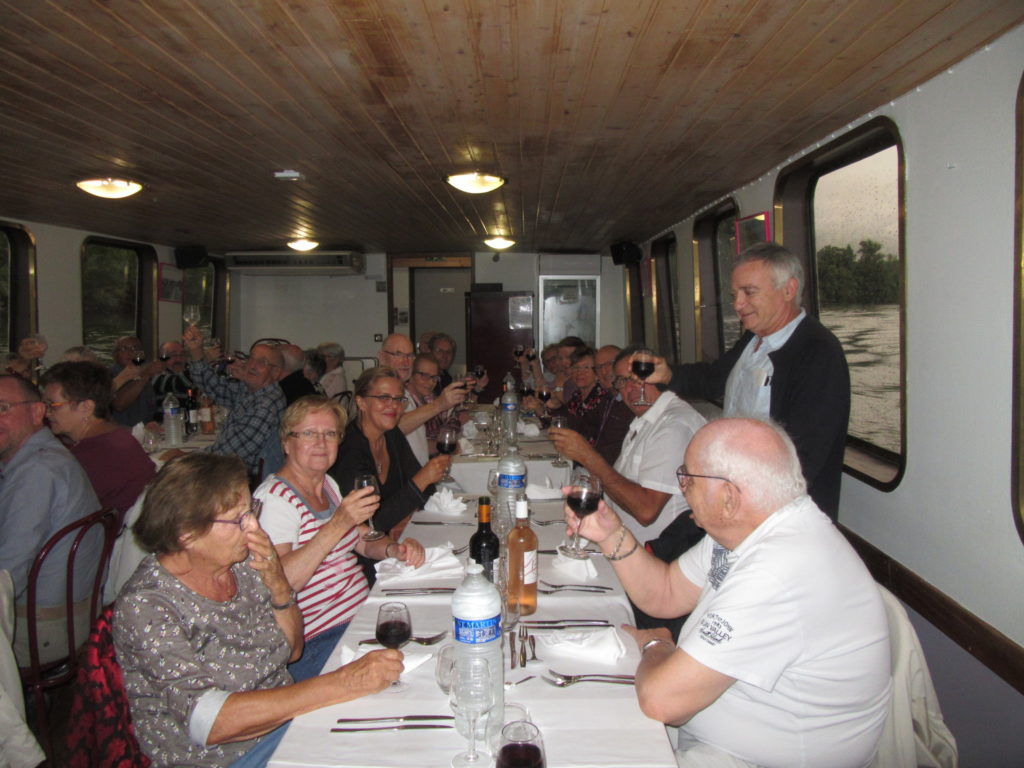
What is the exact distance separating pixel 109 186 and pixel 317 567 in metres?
4.00

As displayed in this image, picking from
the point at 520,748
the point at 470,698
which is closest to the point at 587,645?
the point at 470,698

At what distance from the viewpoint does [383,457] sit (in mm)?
3215

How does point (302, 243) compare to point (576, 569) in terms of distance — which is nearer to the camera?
point (576, 569)

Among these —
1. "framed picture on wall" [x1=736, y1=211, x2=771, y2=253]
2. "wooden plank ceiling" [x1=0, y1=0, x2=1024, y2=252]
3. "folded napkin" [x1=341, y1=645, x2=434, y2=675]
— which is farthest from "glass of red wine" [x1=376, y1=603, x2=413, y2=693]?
"framed picture on wall" [x1=736, y1=211, x2=771, y2=253]

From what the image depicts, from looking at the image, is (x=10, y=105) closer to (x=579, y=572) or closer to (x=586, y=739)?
(x=579, y=572)

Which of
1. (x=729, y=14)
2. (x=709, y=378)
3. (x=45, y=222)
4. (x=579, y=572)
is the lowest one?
(x=579, y=572)

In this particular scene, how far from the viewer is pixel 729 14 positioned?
2.19 meters

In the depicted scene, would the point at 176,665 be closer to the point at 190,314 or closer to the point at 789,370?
the point at 789,370

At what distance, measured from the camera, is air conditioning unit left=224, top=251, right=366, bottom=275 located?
9742 millimetres

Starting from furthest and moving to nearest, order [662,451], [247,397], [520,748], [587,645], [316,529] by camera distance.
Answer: [247,397], [662,451], [316,529], [587,645], [520,748]

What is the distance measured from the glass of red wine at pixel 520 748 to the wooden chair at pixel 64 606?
185cm

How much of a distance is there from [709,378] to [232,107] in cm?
278

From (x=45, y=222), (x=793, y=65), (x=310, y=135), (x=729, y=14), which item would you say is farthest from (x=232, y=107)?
(x=45, y=222)

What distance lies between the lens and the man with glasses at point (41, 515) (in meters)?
2.38
